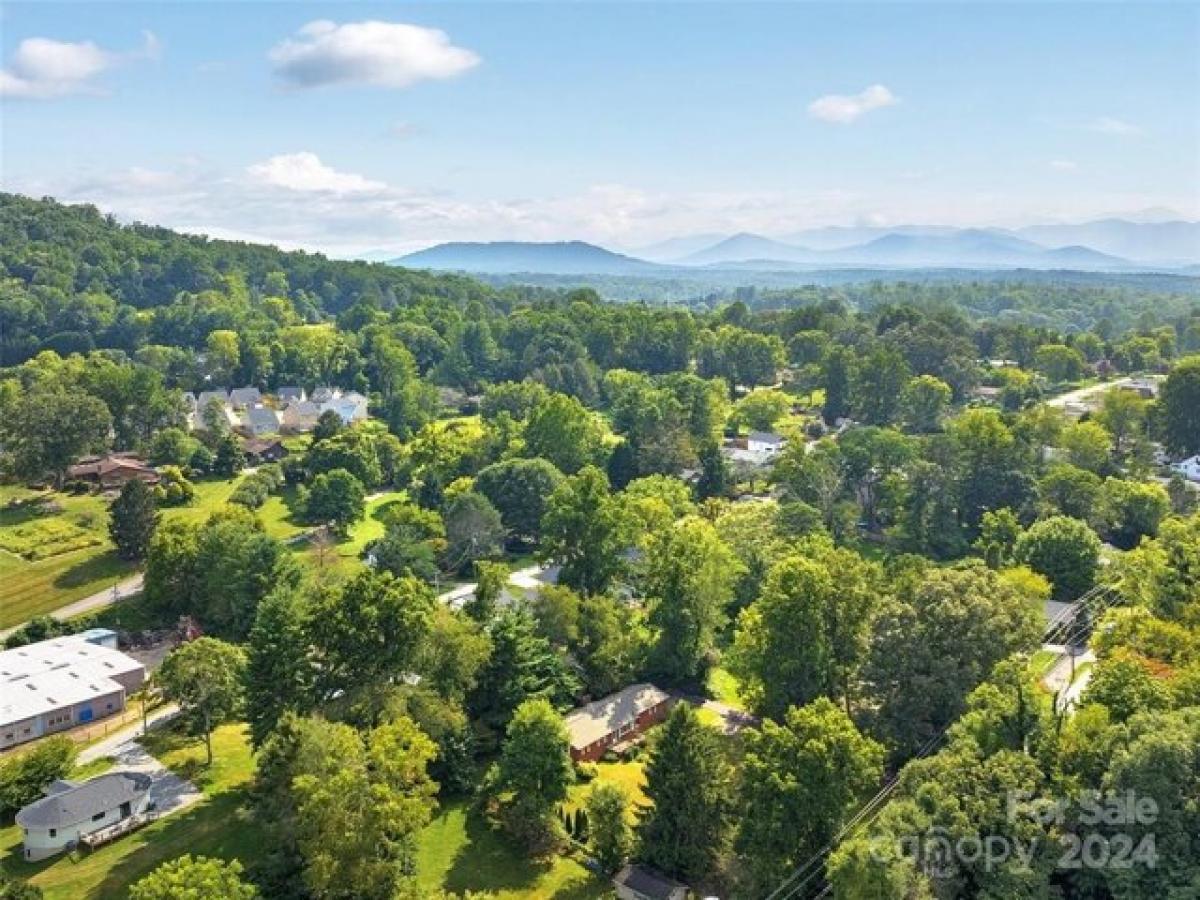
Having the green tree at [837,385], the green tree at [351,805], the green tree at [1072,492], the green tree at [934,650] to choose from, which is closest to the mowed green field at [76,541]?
the green tree at [351,805]

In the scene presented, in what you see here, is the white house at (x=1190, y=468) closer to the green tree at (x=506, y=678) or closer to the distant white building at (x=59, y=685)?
the green tree at (x=506, y=678)

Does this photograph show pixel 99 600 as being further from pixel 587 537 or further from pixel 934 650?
pixel 934 650

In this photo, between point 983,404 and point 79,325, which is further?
point 79,325

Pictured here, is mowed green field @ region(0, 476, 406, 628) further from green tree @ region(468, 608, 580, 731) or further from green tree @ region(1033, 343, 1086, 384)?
green tree @ region(1033, 343, 1086, 384)

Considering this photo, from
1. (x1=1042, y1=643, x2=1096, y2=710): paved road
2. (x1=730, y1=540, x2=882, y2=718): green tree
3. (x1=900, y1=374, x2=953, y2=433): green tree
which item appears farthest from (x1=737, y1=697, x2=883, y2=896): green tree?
(x1=900, y1=374, x2=953, y2=433): green tree

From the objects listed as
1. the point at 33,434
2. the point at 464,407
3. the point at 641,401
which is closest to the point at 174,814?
the point at 33,434

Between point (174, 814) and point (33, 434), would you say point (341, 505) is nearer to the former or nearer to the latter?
point (33, 434)
